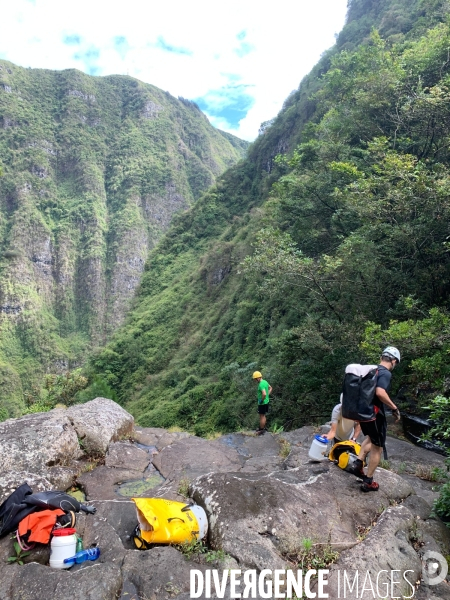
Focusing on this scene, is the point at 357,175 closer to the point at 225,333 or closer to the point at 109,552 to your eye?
the point at 109,552

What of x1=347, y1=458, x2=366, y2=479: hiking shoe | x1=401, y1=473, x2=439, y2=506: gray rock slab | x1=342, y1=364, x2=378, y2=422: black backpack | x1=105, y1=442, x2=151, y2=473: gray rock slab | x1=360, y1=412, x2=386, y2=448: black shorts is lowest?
x1=105, y1=442, x2=151, y2=473: gray rock slab

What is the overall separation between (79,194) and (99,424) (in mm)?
132730

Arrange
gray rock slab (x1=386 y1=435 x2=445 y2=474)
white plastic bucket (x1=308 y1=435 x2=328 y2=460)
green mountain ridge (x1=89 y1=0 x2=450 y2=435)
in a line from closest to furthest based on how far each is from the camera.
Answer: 1. white plastic bucket (x1=308 y1=435 x2=328 y2=460)
2. gray rock slab (x1=386 y1=435 x2=445 y2=474)
3. green mountain ridge (x1=89 y1=0 x2=450 y2=435)

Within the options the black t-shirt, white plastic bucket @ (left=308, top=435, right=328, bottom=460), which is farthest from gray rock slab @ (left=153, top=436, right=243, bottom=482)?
the black t-shirt

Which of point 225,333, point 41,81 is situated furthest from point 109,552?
point 41,81

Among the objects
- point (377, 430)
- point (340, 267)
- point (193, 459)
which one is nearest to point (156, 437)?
point (193, 459)

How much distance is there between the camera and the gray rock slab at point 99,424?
6379mm

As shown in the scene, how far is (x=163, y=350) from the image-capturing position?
35.2 metres

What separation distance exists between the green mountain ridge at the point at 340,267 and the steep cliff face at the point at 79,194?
72418mm

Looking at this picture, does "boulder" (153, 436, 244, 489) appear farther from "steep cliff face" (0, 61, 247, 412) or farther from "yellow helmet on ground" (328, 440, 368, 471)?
"steep cliff face" (0, 61, 247, 412)

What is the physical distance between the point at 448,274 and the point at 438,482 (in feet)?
16.6

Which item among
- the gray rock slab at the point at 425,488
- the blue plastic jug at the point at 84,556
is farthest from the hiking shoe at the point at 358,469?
the blue plastic jug at the point at 84,556

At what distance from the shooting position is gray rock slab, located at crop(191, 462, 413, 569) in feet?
11.1

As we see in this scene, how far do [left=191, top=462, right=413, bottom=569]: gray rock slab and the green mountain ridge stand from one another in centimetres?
258
